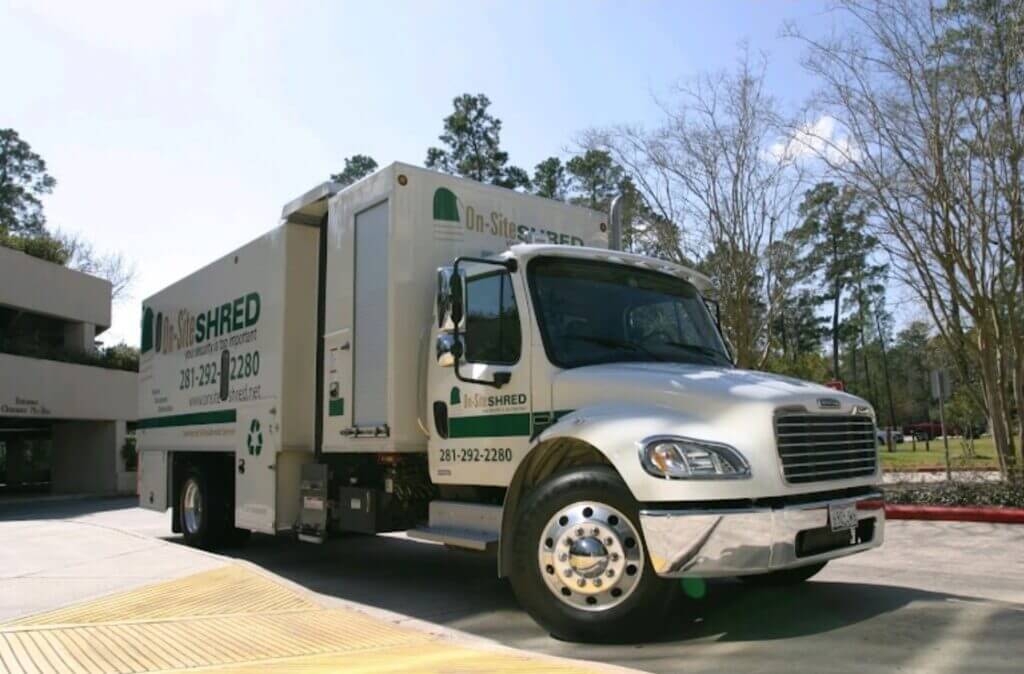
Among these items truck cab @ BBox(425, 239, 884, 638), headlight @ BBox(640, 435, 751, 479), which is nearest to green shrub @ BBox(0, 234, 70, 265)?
truck cab @ BBox(425, 239, 884, 638)

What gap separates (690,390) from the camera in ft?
17.6

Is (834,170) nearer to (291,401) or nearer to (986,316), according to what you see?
(986,316)

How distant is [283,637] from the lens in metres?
5.41

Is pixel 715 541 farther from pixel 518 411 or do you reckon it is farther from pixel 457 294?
pixel 457 294

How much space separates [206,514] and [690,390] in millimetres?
7153

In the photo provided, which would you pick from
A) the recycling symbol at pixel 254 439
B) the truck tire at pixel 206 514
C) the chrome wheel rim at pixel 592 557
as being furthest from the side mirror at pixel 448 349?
the truck tire at pixel 206 514

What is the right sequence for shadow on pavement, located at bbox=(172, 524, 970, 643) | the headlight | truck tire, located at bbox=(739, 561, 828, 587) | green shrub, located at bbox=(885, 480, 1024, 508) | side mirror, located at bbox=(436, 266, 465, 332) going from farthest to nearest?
green shrub, located at bbox=(885, 480, 1024, 508) < truck tire, located at bbox=(739, 561, 828, 587) < side mirror, located at bbox=(436, 266, 465, 332) < shadow on pavement, located at bbox=(172, 524, 970, 643) < the headlight

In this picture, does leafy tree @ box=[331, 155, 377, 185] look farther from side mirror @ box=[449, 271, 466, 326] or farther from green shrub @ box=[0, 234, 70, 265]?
side mirror @ box=[449, 271, 466, 326]

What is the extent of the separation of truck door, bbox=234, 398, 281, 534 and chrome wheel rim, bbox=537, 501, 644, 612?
13.4ft

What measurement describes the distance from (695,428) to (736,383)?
59cm

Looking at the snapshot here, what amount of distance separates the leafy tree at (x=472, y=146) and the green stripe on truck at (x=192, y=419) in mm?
23166

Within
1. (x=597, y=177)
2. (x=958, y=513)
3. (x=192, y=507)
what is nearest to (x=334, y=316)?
(x=192, y=507)

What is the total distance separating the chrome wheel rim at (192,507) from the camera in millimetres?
10492

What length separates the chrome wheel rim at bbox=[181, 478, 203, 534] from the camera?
34.4ft
